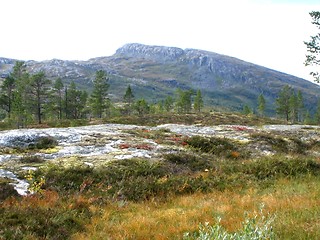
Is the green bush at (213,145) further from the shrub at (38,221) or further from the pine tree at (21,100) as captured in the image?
the pine tree at (21,100)

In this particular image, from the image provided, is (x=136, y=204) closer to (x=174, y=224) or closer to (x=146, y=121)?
(x=174, y=224)

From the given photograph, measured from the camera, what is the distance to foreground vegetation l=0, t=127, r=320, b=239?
6.87 meters

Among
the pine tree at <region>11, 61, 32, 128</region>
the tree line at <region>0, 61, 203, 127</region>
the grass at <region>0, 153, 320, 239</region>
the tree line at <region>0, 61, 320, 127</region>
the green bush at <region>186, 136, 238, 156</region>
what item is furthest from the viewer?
the tree line at <region>0, 61, 320, 127</region>

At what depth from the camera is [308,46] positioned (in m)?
32.6

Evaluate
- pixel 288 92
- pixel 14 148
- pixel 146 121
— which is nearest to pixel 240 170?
pixel 14 148

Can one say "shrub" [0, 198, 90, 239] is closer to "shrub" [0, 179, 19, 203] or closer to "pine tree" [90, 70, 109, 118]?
"shrub" [0, 179, 19, 203]

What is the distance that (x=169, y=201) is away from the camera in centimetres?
1053

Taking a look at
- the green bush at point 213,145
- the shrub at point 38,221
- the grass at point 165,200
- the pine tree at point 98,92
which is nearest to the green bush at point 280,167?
the grass at point 165,200

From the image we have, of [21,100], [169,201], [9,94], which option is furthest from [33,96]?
[169,201]

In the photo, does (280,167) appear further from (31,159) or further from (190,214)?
(31,159)

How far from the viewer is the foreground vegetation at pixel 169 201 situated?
22.5ft

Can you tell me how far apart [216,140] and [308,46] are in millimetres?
18855

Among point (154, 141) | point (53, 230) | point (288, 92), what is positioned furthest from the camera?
point (288, 92)

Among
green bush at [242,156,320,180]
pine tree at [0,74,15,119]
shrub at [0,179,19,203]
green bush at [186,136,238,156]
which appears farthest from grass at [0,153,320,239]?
pine tree at [0,74,15,119]
